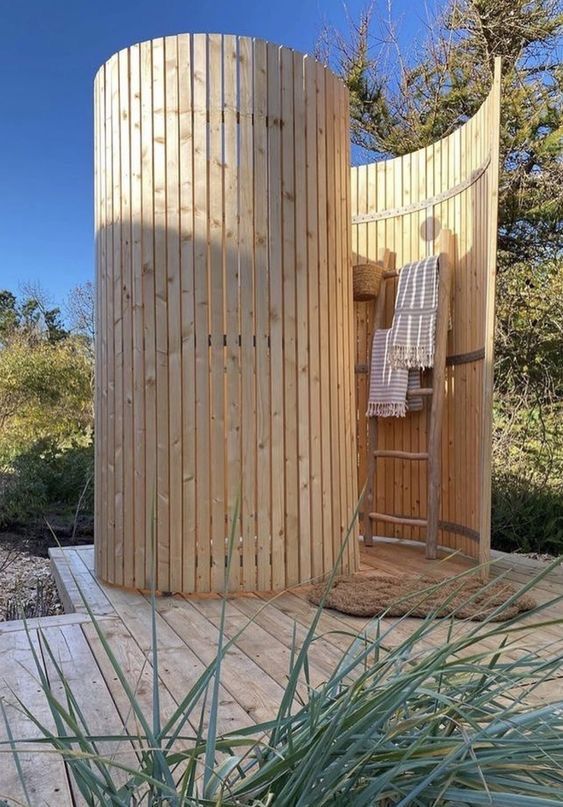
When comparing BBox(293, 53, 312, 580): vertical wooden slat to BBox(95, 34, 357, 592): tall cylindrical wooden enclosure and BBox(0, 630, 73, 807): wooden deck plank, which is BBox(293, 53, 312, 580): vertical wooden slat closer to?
BBox(95, 34, 357, 592): tall cylindrical wooden enclosure

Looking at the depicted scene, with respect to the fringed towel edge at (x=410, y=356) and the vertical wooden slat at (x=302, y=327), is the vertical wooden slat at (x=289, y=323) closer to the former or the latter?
the vertical wooden slat at (x=302, y=327)

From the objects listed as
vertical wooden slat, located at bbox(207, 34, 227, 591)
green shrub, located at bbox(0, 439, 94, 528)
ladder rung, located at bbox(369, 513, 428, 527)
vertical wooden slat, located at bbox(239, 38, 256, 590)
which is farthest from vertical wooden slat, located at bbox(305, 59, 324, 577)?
green shrub, located at bbox(0, 439, 94, 528)

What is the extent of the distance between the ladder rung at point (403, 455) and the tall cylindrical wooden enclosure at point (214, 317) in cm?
93

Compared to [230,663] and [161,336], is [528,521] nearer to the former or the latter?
[161,336]

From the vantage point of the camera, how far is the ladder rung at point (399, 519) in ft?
13.2

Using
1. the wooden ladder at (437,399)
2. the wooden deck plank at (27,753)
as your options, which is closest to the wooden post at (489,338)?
the wooden ladder at (437,399)

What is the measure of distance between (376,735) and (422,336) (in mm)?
3366

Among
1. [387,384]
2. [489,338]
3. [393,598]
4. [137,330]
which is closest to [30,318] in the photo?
[387,384]

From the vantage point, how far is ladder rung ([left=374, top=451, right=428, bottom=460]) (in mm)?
3988

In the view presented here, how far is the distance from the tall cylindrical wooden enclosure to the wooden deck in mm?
269

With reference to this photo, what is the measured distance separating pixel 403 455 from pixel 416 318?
2.75 ft

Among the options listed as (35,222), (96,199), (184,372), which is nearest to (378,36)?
(96,199)

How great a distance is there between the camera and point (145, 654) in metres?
2.27

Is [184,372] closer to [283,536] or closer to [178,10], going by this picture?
[283,536]
